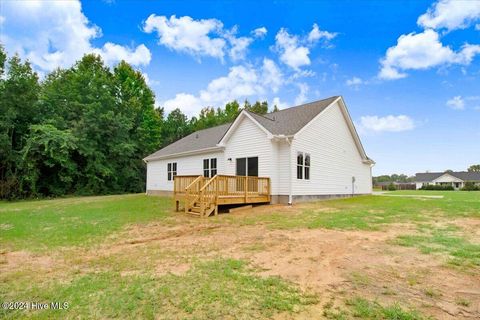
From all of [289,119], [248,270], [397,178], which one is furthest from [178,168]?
[397,178]

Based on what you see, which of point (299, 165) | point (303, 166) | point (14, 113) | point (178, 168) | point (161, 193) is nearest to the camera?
point (299, 165)

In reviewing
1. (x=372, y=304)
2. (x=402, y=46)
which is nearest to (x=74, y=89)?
(x=402, y=46)

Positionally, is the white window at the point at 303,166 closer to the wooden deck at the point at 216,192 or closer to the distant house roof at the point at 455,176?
the wooden deck at the point at 216,192

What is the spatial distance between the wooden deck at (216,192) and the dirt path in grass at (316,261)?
2610mm

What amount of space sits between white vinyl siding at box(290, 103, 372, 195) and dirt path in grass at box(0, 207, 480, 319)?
6418mm

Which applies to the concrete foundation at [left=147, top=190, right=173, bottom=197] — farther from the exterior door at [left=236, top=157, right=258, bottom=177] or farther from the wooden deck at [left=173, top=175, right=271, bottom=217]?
the wooden deck at [left=173, top=175, right=271, bottom=217]

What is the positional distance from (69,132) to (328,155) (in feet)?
68.2

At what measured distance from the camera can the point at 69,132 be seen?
72.3 ft

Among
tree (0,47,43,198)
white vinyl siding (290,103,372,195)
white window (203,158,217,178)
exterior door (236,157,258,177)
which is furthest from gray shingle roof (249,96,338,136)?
tree (0,47,43,198)

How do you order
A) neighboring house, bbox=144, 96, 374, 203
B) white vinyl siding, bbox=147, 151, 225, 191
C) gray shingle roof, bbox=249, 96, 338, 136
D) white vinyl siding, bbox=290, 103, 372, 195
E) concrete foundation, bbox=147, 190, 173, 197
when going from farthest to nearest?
concrete foundation, bbox=147, 190, 173, 197
white vinyl siding, bbox=147, 151, 225, 191
white vinyl siding, bbox=290, 103, 372, 195
gray shingle roof, bbox=249, 96, 338, 136
neighboring house, bbox=144, 96, 374, 203

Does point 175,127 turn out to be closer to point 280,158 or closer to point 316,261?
point 280,158

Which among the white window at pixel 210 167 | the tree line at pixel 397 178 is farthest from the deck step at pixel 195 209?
the tree line at pixel 397 178

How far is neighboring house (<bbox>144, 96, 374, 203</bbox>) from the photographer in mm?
12805

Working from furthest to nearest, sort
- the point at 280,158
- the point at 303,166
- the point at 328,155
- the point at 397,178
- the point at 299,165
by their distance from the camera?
1. the point at 397,178
2. the point at 328,155
3. the point at 303,166
4. the point at 299,165
5. the point at 280,158
